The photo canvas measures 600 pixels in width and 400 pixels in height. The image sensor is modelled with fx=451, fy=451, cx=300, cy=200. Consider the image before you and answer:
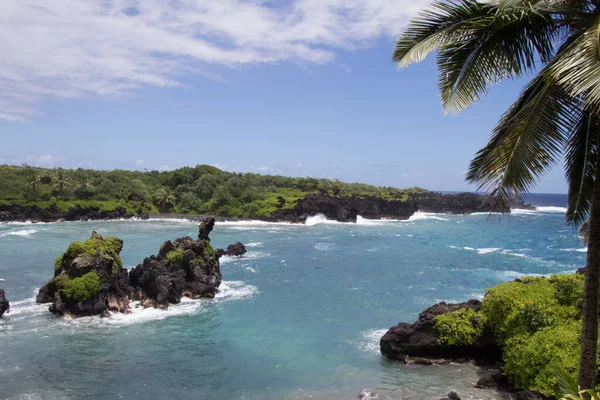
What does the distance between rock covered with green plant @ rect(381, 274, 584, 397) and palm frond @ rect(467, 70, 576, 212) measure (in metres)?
8.63

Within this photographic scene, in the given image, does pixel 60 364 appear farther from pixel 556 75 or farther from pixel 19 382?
pixel 556 75

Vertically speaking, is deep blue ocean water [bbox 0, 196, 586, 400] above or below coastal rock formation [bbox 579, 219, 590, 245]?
below

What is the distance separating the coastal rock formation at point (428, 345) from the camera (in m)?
19.9

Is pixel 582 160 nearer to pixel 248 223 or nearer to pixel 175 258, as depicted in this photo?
pixel 175 258

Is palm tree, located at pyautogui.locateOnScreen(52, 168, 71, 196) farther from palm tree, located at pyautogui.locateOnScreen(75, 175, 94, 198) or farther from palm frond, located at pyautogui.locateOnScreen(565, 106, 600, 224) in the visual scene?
palm frond, located at pyautogui.locateOnScreen(565, 106, 600, 224)

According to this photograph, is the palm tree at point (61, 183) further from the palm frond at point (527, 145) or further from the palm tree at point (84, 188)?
the palm frond at point (527, 145)

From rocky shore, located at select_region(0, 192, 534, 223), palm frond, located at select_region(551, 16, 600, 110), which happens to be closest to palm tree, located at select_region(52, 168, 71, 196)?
rocky shore, located at select_region(0, 192, 534, 223)

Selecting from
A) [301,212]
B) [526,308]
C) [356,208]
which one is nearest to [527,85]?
[526,308]

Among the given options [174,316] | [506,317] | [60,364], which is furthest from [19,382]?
[506,317]

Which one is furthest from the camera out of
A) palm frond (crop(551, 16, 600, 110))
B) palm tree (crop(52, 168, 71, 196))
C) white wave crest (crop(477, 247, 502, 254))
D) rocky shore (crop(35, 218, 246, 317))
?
palm tree (crop(52, 168, 71, 196))

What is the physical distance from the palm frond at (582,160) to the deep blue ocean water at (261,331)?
2.57 meters

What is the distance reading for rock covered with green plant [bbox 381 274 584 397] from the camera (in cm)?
1456

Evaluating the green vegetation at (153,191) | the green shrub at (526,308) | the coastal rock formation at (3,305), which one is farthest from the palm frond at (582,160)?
the green vegetation at (153,191)

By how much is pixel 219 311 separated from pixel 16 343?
11.6 meters
